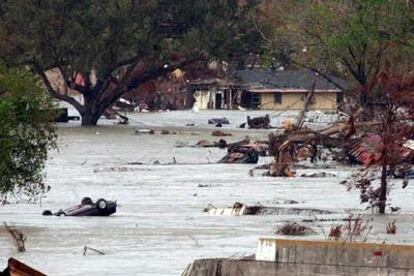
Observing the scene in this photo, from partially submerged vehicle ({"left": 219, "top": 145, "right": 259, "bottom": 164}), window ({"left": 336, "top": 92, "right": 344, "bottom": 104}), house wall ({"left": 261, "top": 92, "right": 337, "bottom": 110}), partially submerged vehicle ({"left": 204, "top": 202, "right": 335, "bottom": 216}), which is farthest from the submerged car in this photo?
house wall ({"left": 261, "top": 92, "right": 337, "bottom": 110})

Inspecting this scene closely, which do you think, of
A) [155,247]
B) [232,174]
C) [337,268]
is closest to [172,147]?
[232,174]

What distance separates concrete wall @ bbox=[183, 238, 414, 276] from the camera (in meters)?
16.6

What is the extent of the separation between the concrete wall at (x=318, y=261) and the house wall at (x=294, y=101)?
89450 millimetres

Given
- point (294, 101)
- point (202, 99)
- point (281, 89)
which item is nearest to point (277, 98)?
point (281, 89)

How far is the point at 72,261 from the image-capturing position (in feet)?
76.3

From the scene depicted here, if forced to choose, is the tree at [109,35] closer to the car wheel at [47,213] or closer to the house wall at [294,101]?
the house wall at [294,101]

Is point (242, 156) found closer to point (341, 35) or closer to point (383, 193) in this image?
point (341, 35)

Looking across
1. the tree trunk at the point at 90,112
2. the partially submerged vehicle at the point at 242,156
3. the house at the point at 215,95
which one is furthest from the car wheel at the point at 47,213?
the house at the point at 215,95

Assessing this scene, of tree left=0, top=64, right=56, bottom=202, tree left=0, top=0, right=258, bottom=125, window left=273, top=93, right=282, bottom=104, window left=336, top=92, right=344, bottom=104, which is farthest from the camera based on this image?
window left=273, top=93, right=282, bottom=104

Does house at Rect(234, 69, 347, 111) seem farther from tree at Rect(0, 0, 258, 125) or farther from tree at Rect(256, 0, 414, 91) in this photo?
tree at Rect(0, 0, 258, 125)

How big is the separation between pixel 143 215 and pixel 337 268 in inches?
632

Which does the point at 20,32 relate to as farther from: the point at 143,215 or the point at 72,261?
the point at 72,261

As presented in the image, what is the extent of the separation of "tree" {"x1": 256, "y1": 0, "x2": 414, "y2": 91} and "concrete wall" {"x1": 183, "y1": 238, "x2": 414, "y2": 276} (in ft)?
129

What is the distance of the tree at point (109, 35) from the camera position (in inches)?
2958
